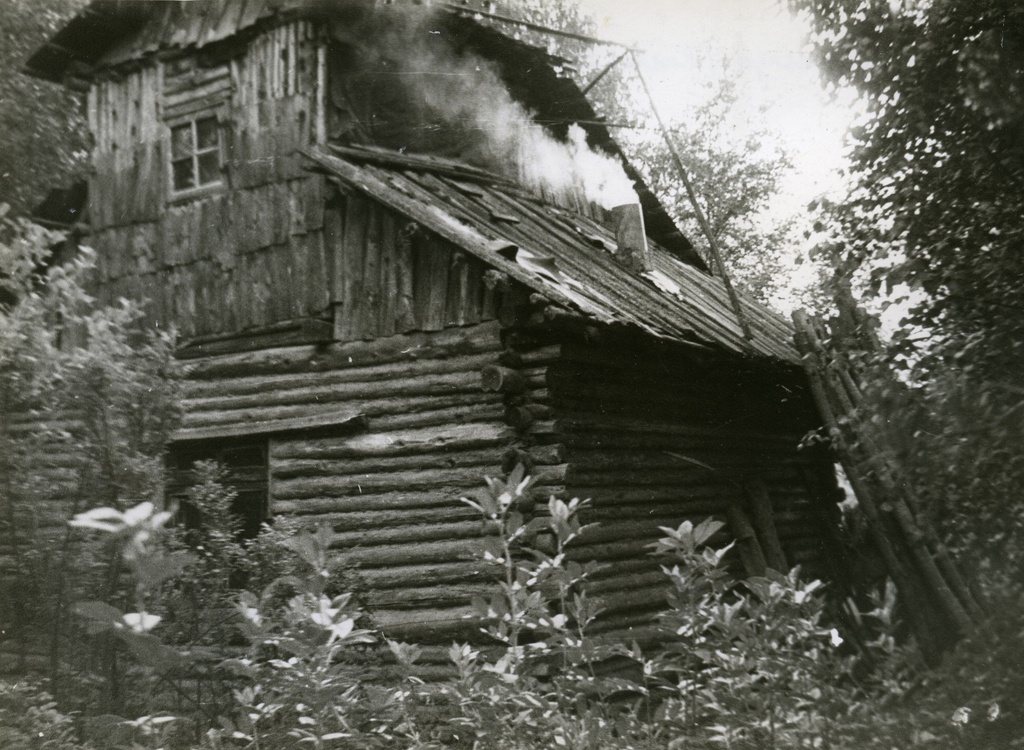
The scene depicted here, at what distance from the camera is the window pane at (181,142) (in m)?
10.1

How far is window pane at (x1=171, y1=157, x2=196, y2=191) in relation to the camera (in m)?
10.1

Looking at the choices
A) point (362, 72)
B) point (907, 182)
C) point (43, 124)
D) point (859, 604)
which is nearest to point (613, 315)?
point (907, 182)

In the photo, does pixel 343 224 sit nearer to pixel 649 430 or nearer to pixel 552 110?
pixel 649 430

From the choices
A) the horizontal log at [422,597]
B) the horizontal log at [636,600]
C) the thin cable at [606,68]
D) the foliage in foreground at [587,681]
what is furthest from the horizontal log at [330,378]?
the foliage in foreground at [587,681]

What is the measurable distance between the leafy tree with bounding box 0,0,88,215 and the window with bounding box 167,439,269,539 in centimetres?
716

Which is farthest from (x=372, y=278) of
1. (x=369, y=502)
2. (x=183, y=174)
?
(x=183, y=174)

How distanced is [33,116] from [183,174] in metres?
7.75

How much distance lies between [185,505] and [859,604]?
23.8 ft

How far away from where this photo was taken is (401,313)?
821 cm

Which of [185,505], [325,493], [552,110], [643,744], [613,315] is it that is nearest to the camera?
[643,744]

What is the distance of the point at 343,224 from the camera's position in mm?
8766


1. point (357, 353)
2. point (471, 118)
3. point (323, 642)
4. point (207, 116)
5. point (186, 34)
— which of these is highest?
point (186, 34)

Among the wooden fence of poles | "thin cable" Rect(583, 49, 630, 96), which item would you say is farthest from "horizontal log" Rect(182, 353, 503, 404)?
"thin cable" Rect(583, 49, 630, 96)

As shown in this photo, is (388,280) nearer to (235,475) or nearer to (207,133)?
(235,475)
